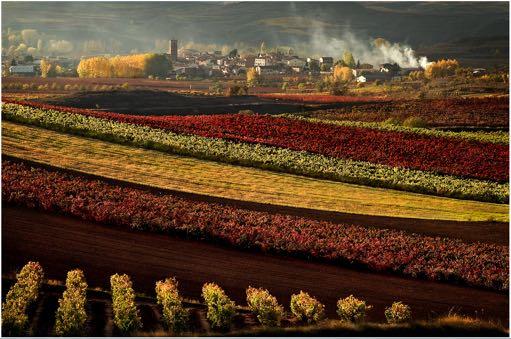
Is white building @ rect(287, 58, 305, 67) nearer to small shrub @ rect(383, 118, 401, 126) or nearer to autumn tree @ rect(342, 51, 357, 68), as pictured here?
autumn tree @ rect(342, 51, 357, 68)

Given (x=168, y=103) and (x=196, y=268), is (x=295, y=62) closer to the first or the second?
(x=168, y=103)

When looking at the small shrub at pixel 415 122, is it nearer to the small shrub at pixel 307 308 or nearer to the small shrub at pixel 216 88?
the small shrub at pixel 216 88

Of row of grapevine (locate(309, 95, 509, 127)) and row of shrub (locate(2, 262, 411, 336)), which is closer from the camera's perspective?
row of shrub (locate(2, 262, 411, 336))

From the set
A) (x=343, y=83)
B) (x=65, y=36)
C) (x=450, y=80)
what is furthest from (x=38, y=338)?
(x=450, y=80)

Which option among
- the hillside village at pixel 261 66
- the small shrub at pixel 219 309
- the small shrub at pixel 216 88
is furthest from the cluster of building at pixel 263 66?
the small shrub at pixel 219 309

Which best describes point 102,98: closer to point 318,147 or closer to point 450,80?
point 318,147

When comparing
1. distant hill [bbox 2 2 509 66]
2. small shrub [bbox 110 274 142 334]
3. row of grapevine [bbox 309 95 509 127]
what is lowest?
small shrub [bbox 110 274 142 334]

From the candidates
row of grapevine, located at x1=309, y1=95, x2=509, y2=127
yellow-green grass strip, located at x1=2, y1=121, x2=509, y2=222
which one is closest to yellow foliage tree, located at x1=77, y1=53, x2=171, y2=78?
yellow-green grass strip, located at x1=2, y1=121, x2=509, y2=222
